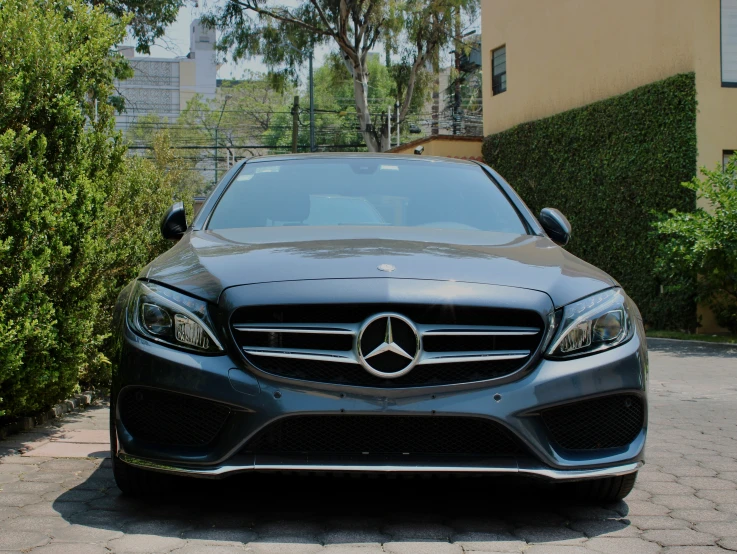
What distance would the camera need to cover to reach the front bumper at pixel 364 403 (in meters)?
3.28

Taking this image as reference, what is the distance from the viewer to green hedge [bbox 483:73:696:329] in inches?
600

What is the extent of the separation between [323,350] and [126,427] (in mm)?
805

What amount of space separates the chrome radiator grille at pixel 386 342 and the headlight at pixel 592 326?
0.10 meters

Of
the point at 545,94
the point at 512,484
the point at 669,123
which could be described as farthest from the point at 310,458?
the point at 545,94

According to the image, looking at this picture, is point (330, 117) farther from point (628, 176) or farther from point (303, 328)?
point (303, 328)

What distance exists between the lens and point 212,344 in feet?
11.1

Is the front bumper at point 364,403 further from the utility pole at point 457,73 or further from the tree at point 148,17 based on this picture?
the utility pole at point 457,73

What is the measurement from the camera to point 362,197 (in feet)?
15.9

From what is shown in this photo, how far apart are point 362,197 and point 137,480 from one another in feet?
6.03

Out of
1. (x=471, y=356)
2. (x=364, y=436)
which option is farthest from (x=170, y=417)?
(x=471, y=356)

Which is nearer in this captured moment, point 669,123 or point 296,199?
point 296,199

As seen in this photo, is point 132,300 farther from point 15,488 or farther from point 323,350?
point 15,488

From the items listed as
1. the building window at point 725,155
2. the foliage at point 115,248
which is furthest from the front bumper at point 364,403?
the building window at point 725,155

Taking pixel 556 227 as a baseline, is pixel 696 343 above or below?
below
